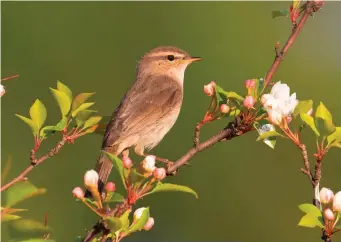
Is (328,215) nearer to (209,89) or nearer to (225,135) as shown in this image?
(225,135)

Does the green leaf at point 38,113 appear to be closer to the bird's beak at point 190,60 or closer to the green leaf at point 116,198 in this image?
the green leaf at point 116,198

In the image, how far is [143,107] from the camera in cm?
512

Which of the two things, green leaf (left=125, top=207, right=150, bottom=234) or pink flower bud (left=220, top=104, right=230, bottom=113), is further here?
pink flower bud (left=220, top=104, right=230, bottom=113)

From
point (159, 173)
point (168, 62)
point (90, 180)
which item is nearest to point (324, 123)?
point (159, 173)

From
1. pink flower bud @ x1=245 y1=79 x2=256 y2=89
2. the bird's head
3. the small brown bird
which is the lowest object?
the small brown bird

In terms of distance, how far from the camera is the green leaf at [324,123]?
9.45 ft

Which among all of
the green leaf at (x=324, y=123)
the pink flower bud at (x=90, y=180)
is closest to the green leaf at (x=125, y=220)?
the pink flower bud at (x=90, y=180)

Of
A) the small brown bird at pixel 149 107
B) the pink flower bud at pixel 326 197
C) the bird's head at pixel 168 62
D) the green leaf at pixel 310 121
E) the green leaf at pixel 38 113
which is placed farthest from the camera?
the bird's head at pixel 168 62

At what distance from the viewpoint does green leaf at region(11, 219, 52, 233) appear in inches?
105

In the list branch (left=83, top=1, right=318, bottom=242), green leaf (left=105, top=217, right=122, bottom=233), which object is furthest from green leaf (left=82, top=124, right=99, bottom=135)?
green leaf (left=105, top=217, right=122, bottom=233)

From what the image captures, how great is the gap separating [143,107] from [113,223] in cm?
267

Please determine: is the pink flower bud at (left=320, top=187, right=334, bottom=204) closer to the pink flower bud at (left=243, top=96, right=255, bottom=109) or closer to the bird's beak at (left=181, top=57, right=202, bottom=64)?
the pink flower bud at (left=243, top=96, right=255, bottom=109)

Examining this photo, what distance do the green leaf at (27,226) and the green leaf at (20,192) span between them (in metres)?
0.09

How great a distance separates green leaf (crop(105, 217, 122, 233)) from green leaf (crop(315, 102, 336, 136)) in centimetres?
96
